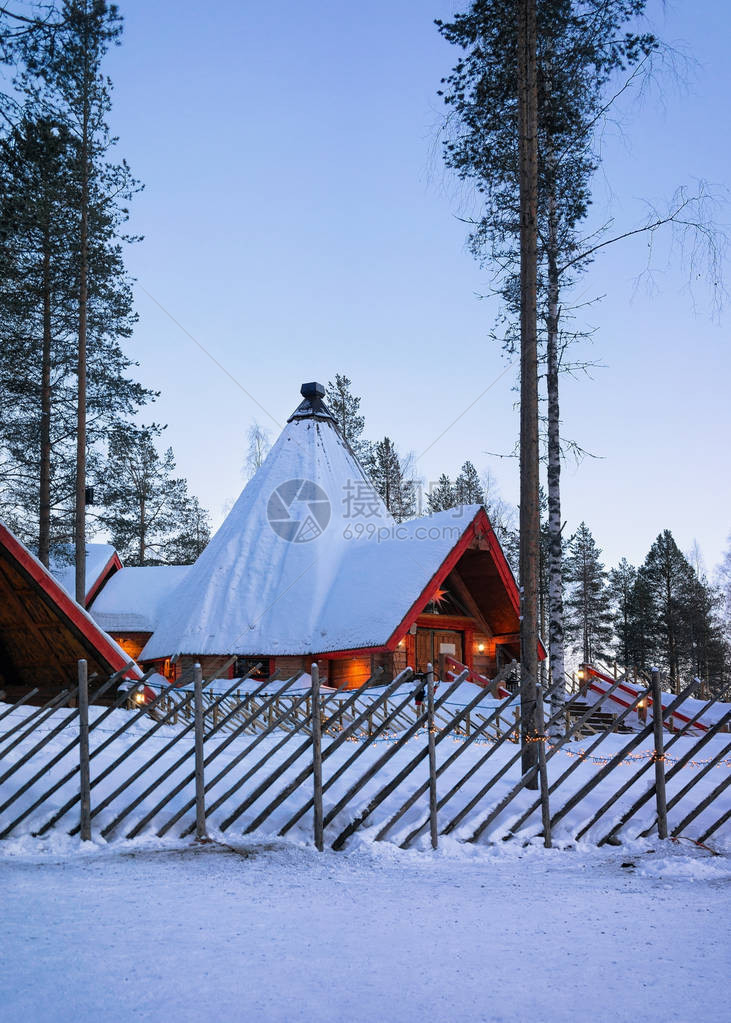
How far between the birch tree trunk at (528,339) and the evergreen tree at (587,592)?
154 ft

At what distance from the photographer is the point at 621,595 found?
59719 millimetres

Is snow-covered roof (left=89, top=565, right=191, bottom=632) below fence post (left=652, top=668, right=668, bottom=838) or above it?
above

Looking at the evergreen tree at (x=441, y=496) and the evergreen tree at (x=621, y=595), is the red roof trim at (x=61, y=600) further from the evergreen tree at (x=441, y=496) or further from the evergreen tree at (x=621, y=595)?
the evergreen tree at (x=621, y=595)

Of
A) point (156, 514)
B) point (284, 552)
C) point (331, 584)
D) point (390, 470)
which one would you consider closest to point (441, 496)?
point (390, 470)

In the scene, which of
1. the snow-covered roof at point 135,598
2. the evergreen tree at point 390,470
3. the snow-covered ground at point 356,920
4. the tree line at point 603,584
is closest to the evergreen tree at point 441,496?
the tree line at point 603,584

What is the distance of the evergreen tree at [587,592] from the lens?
55.2m

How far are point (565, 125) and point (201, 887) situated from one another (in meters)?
10.6

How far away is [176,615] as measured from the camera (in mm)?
25062

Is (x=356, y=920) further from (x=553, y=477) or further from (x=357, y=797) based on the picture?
(x=553, y=477)

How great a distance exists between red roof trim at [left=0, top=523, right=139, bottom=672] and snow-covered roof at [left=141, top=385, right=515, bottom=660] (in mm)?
8409

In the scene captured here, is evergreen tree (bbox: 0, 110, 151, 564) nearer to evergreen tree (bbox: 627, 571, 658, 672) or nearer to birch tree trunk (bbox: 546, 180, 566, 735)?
birch tree trunk (bbox: 546, 180, 566, 735)

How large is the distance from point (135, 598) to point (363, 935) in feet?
104

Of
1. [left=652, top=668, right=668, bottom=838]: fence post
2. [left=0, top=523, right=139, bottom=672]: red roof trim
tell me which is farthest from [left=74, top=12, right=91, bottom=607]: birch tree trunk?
[left=652, top=668, right=668, bottom=838]: fence post

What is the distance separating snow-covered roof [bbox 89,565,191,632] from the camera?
33.2 metres
